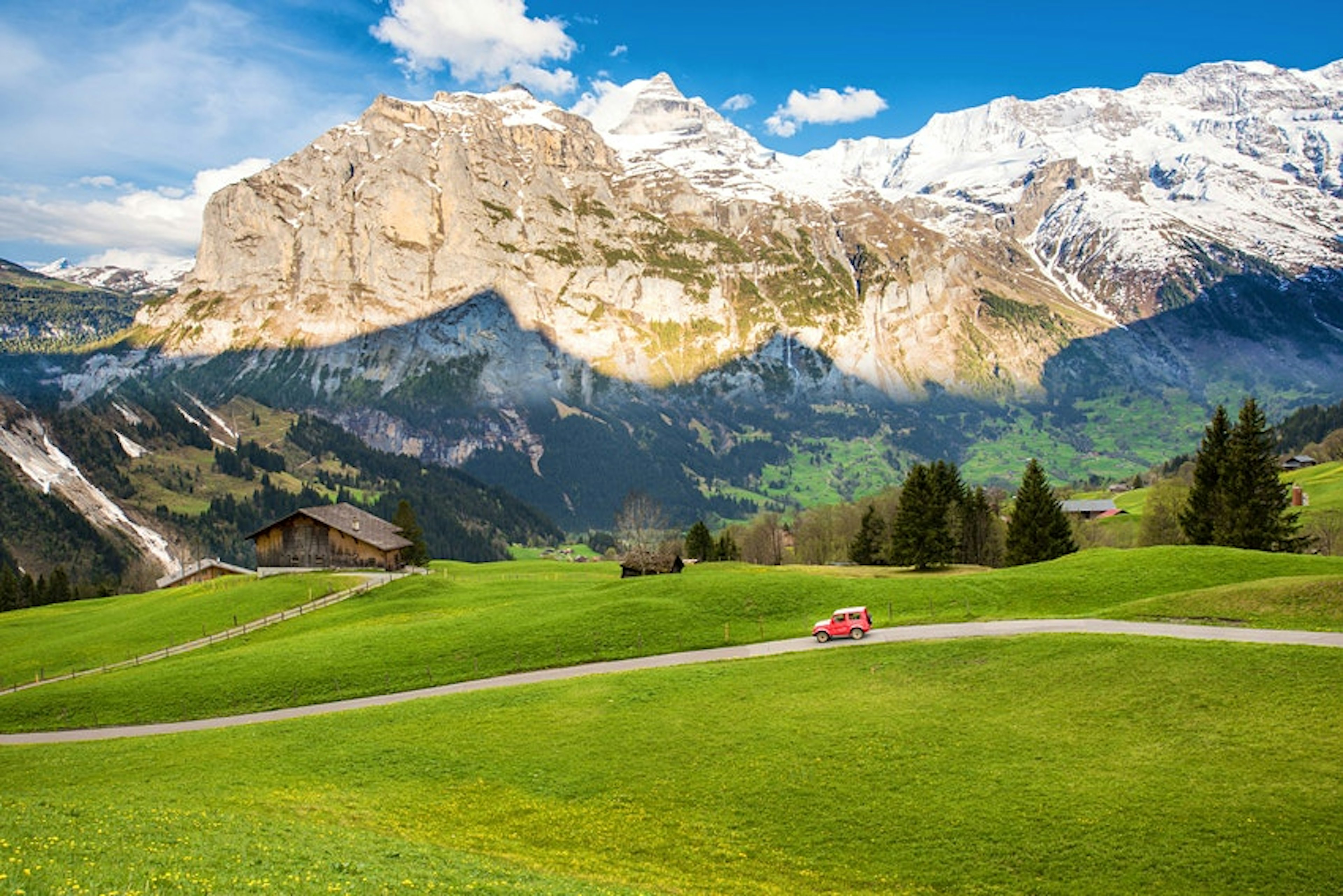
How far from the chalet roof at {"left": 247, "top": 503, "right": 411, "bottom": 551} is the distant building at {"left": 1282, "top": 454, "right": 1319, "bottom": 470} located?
179 m

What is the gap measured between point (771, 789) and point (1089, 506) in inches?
6056

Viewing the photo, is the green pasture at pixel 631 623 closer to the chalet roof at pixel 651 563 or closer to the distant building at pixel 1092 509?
the chalet roof at pixel 651 563

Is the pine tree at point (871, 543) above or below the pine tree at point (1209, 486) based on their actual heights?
below

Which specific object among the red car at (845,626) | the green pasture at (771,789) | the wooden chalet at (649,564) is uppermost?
the wooden chalet at (649,564)

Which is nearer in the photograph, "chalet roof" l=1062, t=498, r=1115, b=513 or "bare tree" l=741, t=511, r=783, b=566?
"bare tree" l=741, t=511, r=783, b=566

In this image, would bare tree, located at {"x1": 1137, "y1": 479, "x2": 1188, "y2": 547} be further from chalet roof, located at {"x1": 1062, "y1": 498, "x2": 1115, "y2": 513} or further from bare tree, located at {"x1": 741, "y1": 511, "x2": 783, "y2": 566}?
bare tree, located at {"x1": 741, "y1": 511, "x2": 783, "y2": 566}

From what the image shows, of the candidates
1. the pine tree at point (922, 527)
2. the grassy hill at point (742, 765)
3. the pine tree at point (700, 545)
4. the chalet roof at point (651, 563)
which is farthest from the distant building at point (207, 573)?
the pine tree at point (922, 527)

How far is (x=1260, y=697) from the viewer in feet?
98.5

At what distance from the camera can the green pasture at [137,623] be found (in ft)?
211

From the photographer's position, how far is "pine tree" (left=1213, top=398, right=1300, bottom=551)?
68.6 metres

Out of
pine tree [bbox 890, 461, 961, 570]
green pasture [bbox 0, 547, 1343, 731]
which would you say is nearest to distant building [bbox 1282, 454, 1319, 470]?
pine tree [bbox 890, 461, 961, 570]

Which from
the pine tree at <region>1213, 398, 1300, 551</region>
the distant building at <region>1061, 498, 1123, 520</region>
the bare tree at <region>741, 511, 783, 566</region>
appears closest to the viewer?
the pine tree at <region>1213, 398, 1300, 551</region>

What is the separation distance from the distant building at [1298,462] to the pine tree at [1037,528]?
127 meters

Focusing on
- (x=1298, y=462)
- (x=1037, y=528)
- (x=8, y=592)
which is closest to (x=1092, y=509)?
(x=1298, y=462)
